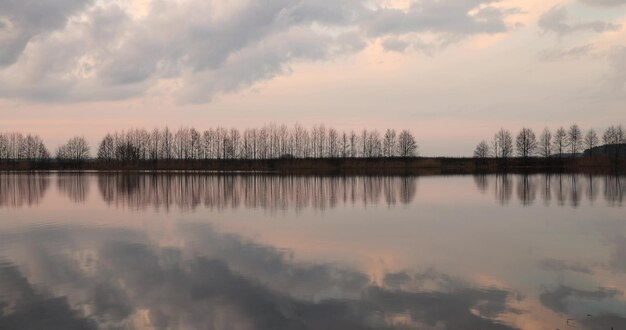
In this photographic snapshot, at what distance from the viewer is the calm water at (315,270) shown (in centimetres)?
679

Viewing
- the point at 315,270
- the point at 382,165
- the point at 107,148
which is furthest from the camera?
the point at 107,148

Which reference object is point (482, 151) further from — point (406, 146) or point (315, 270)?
point (315, 270)

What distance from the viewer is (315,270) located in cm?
946

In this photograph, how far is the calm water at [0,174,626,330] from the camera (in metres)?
6.79

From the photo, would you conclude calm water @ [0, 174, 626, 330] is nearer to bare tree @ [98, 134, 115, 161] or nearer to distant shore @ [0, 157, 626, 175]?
distant shore @ [0, 157, 626, 175]

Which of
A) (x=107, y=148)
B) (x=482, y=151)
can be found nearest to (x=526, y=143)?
(x=482, y=151)

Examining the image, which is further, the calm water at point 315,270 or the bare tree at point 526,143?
the bare tree at point 526,143

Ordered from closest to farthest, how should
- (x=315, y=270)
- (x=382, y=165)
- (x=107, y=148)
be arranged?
(x=315, y=270), (x=382, y=165), (x=107, y=148)

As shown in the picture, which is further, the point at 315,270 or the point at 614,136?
the point at 614,136

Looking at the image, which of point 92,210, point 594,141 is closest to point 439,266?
point 92,210

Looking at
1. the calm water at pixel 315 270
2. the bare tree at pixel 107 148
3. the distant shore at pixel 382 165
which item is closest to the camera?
the calm water at pixel 315 270

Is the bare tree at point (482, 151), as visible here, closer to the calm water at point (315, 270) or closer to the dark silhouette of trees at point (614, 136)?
the dark silhouette of trees at point (614, 136)

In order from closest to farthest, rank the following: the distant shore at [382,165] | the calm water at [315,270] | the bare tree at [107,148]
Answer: the calm water at [315,270]
the distant shore at [382,165]
the bare tree at [107,148]

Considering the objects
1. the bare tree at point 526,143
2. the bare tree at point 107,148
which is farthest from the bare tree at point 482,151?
the bare tree at point 107,148
